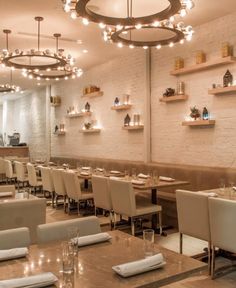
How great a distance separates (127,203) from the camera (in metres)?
4.79

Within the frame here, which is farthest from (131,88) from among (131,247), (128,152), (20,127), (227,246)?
(20,127)

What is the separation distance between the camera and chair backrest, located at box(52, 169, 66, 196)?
680cm

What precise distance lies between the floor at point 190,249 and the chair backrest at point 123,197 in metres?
0.66

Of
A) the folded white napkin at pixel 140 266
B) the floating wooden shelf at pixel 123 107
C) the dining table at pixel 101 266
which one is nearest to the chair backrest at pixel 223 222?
the dining table at pixel 101 266

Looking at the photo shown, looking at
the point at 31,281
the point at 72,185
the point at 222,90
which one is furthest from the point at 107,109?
the point at 31,281

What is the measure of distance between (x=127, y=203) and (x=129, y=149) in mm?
3544

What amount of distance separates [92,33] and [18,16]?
1527 mm

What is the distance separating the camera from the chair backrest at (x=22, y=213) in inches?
141

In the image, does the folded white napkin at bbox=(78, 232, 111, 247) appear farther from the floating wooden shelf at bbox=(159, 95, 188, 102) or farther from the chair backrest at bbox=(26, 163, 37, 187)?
the chair backrest at bbox=(26, 163, 37, 187)

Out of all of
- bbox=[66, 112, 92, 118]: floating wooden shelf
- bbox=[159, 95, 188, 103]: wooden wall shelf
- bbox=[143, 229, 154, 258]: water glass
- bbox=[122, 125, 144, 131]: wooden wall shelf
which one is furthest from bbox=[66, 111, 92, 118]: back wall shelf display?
bbox=[143, 229, 154, 258]: water glass

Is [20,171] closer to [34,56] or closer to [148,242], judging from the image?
[34,56]

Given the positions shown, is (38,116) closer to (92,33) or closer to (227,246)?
(92,33)

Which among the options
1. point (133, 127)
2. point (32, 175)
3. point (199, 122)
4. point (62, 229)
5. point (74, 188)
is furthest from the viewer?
point (32, 175)

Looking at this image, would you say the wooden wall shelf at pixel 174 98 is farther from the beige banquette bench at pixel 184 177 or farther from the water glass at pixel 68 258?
the water glass at pixel 68 258
